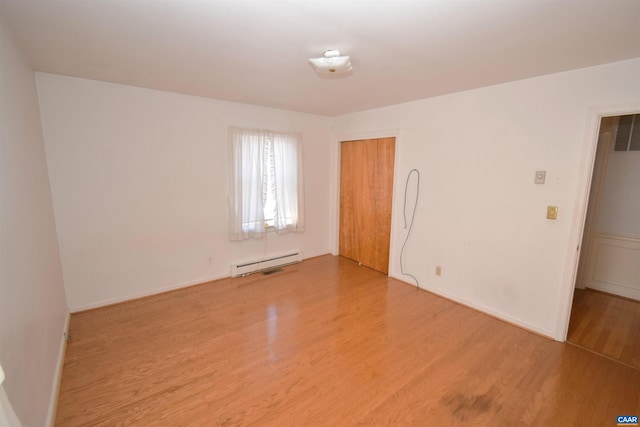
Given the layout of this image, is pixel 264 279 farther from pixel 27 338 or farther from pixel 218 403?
pixel 27 338

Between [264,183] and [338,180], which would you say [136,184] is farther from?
[338,180]

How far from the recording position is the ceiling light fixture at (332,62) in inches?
79.4

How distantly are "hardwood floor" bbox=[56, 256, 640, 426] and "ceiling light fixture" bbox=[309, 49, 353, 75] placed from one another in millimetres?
2309

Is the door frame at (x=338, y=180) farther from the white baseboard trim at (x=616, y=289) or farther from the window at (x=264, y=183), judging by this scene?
the white baseboard trim at (x=616, y=289)

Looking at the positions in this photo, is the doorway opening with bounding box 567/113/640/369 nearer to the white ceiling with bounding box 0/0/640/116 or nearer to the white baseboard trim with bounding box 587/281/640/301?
the white baseboard trim with bounding box 587/281/640/301

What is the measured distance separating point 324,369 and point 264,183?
2.66 meters

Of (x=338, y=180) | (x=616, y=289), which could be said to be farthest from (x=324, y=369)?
(x=616, y=289)

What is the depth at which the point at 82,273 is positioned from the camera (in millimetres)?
2965

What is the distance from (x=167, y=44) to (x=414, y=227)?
128 inches

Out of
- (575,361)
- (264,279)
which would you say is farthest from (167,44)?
(575,361)

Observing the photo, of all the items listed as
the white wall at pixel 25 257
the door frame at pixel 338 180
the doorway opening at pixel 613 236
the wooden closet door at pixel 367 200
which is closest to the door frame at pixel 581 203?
the doorway opening at pixel 613 236

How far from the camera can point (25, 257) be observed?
5.49 feet

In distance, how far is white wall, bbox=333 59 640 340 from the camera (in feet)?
7.97

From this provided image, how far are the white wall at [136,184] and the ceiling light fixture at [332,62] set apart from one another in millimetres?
2034
